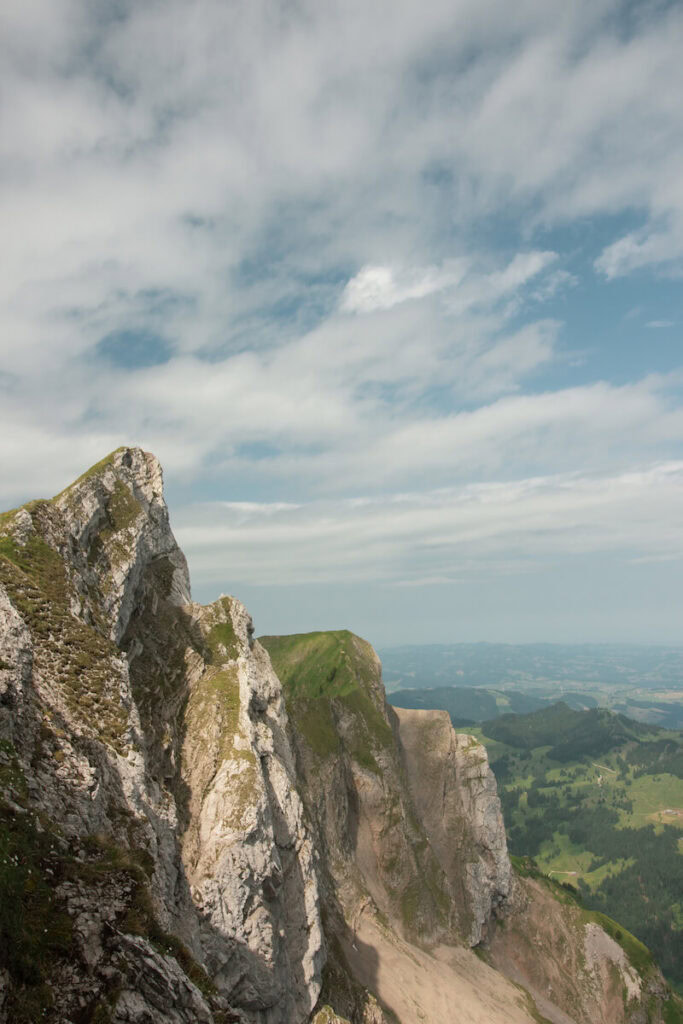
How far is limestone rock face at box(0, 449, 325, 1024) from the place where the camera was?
17.3m

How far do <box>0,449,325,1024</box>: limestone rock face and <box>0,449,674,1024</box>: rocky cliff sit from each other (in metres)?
0.13

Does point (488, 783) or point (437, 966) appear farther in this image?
point (488, 783)

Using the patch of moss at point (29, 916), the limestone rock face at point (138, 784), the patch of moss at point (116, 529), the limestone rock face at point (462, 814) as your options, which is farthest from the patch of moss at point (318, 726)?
the patch of moss at point (29, 916)

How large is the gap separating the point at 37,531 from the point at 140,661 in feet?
47.8

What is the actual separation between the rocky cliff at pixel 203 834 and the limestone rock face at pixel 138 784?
5.0 inches

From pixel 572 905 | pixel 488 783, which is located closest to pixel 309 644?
pixel 488 783

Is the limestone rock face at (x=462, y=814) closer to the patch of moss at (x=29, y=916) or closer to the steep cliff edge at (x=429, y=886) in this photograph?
the steep cliff edge at (x=429, y=886)

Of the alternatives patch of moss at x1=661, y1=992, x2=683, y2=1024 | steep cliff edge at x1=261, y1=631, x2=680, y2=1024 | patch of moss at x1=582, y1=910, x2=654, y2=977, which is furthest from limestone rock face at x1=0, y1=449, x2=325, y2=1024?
patch of moss at x1=661, y1=992, x2=683, y2=1024

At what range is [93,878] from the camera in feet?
63.3

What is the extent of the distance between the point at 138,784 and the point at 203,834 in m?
12.9

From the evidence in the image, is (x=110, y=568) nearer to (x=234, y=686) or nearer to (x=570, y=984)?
(x=234, y=686)

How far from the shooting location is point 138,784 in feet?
94.4

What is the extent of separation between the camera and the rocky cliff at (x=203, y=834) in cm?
1794

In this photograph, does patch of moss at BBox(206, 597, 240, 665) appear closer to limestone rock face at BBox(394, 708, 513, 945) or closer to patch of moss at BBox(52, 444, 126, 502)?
patch of moss at BBox(52, 444, 126, 502)
